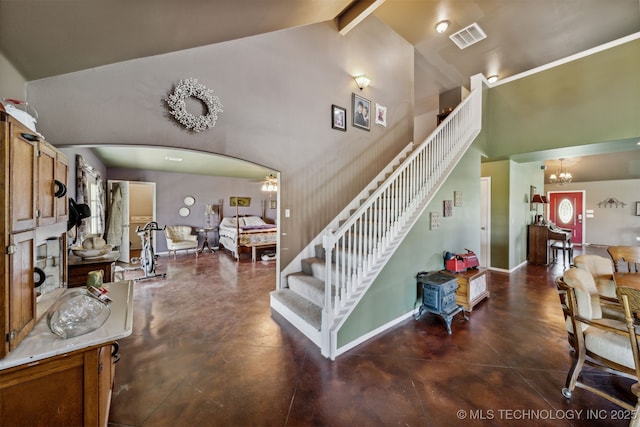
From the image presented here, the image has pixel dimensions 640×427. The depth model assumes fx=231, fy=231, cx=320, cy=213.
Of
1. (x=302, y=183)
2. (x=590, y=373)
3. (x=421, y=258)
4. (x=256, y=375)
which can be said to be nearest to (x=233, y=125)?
(x=302, y=183)

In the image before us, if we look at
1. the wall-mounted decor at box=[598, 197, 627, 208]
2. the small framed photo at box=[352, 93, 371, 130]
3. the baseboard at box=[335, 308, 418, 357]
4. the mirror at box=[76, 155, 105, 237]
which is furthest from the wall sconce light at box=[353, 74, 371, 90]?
the wall-mounted decor at box=[598, 197, 627, 208]

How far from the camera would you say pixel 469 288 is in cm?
302

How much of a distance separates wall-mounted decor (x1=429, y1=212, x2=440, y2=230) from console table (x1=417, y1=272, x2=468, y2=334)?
66 centimetres

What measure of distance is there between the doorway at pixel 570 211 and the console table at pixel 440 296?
9866 millimetres

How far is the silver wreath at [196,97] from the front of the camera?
96.3 inches

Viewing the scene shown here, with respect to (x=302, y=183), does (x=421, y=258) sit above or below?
below

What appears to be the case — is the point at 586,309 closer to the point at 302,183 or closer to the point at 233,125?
the point at 302,183

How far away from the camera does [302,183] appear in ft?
11.4

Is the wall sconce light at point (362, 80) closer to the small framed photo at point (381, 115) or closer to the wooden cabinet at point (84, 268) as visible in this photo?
the small framed photo at point (381, 115)

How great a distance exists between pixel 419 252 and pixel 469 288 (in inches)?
31.7

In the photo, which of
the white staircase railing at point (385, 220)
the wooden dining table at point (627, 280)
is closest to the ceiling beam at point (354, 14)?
the white staircase railing at point (385, 220)

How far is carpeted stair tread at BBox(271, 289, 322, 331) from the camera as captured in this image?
245cm

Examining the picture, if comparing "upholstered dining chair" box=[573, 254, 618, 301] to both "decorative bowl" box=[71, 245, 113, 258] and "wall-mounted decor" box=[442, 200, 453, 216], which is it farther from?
"decorative bowl" box=[71, 245, 113, 258]

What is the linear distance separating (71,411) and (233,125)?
2707 millimetres
